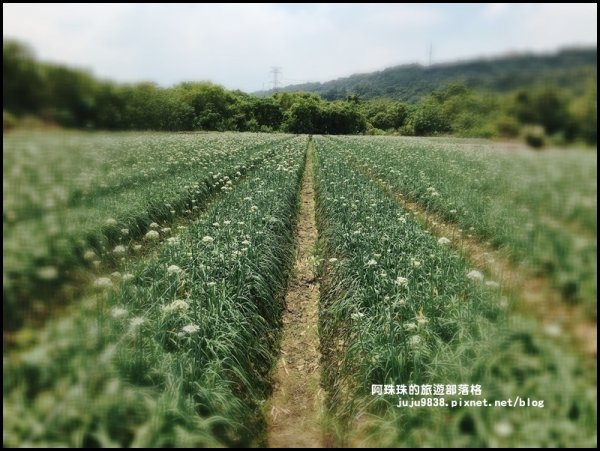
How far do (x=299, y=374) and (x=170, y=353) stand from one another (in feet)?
6.32

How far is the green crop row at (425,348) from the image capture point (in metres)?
1.58

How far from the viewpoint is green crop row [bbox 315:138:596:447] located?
5.18 feet

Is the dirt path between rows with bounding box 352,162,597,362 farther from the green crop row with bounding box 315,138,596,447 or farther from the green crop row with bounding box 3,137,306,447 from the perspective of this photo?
the green crop row with bounding box 3,137,306,447

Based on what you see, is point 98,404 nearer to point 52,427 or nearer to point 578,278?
point 52,427

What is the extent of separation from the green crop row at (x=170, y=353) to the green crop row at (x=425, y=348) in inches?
35.6

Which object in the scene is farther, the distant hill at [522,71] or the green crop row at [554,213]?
the distant hill at [522,71]

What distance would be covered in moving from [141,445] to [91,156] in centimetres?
147

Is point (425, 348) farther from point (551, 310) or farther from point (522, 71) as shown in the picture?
point (522, 71)

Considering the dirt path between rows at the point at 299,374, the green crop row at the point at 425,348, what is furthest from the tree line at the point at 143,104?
the dirt path between rows at the point at 299,374

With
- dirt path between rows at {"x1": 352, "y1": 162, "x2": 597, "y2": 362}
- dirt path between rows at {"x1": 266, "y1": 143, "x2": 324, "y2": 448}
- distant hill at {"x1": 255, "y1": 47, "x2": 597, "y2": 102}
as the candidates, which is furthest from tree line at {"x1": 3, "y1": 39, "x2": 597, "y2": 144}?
dirt path between rows at {"x1": 266, "y1": 143, "x2": 324, "y2": 448}

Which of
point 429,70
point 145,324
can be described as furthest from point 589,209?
point 145,324

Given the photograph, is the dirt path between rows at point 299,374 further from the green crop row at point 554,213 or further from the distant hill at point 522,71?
the distant hill at point 522,71

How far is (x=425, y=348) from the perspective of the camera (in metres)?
3.64

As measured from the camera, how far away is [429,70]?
2.41 meters
